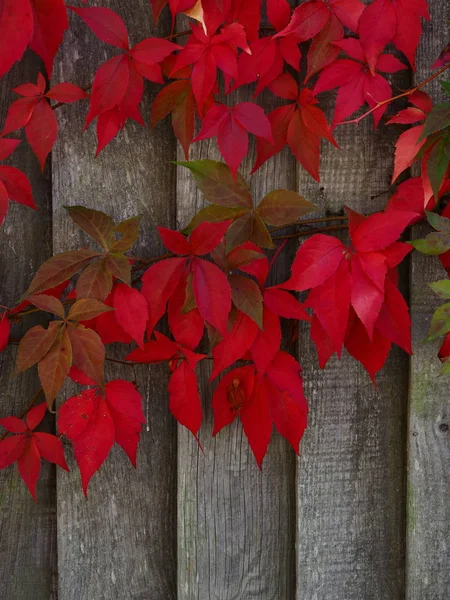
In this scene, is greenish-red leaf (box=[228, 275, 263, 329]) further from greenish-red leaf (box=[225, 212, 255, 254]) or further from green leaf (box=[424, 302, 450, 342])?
green leaf (box=[424, 302, 450, 342])

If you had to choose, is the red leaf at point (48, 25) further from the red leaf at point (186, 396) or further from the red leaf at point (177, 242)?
the red leaf at point (186, 396)

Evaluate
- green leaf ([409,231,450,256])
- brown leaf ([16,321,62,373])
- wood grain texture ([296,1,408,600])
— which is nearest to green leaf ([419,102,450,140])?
green leaf ([409,231,450,256])

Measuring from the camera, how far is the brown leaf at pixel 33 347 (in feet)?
2.99

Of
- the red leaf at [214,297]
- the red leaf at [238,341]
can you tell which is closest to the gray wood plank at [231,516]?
the red leaf at [238,341]

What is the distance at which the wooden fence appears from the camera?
106 centimetres

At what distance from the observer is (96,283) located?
92cm

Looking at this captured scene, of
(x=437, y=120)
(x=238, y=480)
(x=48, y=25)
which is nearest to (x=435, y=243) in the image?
(x=437, y=120)

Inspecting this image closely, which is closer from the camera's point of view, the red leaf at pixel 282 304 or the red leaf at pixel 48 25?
the red leaf at pixel 48 25

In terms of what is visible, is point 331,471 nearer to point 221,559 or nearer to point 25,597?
point 221,559

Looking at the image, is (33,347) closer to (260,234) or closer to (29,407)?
(29,407)

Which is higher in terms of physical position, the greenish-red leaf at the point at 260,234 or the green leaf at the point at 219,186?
the green leaf at the point at 219,186

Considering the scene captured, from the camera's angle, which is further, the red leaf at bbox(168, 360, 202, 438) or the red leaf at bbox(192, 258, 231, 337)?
the red leaf at bbox(168, 360, 202, 438)

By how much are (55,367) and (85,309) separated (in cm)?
9

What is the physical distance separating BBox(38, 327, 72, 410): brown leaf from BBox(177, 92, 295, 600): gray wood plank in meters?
0.26
